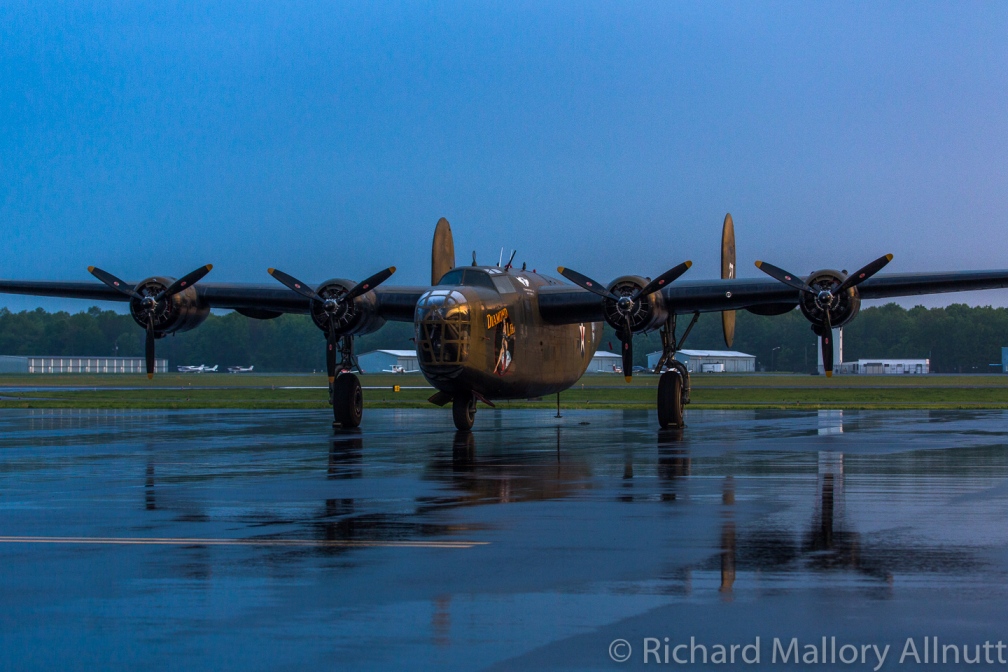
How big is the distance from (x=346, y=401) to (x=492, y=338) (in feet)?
19.4

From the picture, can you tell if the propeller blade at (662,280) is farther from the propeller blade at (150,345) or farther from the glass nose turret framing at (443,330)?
the propeller blade at (150,345)

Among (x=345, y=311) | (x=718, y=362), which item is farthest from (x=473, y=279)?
(x=718, y=362)

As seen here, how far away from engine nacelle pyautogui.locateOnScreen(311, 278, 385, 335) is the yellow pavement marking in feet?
69.4

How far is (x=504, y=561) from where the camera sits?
1027 cm

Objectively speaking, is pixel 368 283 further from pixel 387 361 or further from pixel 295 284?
pixel 387 361

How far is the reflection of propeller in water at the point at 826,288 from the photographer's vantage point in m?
31.0

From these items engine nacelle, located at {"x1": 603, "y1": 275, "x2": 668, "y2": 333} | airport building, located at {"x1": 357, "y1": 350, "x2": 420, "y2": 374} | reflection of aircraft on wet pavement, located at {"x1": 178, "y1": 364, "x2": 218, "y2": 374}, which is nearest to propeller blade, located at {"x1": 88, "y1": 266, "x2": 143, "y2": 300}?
engine nacelle, located at {"x1": 603, "y1": 275, "x2": 668, "y2": 333}

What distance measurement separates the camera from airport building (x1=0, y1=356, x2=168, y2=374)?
167 m

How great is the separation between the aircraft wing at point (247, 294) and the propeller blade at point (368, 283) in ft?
4.32

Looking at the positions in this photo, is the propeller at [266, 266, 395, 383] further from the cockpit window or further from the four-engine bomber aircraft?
the cockpit window

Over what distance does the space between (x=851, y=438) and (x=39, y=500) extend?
64.5 feet

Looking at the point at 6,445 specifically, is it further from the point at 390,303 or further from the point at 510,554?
the point at 510,554

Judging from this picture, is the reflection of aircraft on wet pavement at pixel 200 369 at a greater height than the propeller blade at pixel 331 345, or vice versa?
the propeller blade at pixel 331 345

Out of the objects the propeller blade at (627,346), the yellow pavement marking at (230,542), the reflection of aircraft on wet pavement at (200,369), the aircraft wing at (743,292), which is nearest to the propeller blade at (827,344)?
the aircraft wing at (743,292)
